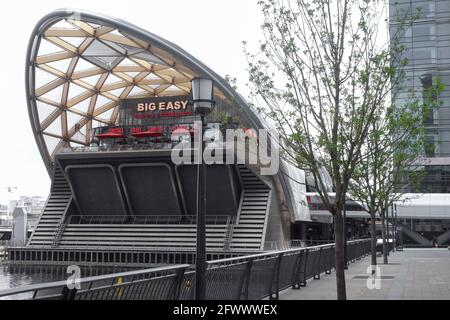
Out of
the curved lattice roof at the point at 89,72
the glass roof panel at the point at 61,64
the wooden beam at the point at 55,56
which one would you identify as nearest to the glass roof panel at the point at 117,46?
the curved lattice roof at the point at 89,72

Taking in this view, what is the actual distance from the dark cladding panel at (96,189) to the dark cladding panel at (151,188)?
1330 millimetres

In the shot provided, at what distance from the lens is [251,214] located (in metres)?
50.2

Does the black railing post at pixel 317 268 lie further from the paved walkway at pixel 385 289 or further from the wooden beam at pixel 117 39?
the wooden beam at pixel 117 39

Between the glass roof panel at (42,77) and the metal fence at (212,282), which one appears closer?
the metal fence at (212,282)

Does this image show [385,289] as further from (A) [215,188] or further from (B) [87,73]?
(B) [87,73]

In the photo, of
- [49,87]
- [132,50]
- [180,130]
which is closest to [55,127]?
[49,87]

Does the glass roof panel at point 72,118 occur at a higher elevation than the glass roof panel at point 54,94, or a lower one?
lower

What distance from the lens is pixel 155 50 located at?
45969 mm

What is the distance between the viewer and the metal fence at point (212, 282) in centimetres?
620

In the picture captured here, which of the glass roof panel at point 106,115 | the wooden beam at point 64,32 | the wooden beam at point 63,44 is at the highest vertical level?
the wooden beam at point 64,32

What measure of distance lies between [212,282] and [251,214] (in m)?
40.5

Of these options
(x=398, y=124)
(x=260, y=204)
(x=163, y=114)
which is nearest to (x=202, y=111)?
(x=398, y=124)

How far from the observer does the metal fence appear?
6195 millimetres
